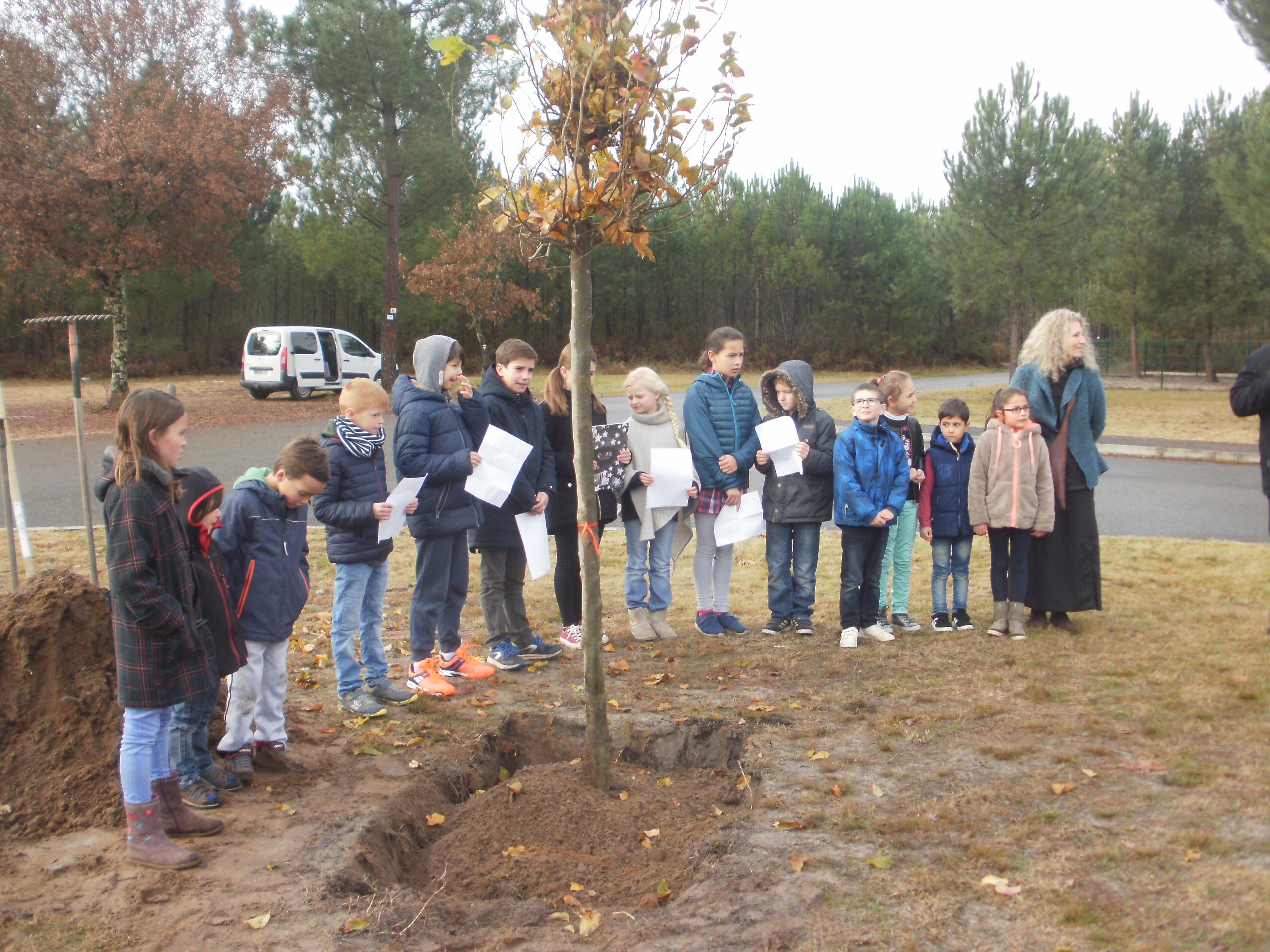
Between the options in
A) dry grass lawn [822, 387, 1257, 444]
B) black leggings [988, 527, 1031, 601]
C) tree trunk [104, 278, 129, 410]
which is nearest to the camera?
black leggings [988, 527, 1031, 601]

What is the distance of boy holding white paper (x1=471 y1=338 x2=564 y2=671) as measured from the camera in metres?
5.80

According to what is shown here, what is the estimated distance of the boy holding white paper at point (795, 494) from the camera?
6.35 metres

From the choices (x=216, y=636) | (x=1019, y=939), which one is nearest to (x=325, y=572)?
(x=216, y=636)

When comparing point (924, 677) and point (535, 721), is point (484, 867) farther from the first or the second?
point (924, 677)

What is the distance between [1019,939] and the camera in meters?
2.90

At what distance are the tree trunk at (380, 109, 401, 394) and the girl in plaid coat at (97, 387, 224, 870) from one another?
24226 millimetres

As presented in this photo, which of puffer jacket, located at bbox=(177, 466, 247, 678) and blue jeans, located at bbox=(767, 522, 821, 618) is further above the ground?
puffer jacket, located at bbox=(177, 466, 247, 678)

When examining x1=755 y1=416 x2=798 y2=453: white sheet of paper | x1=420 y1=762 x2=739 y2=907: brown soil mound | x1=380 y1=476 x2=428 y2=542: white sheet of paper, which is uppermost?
x1=755 y1=416 x2=798 y2=453: white sheet of paper

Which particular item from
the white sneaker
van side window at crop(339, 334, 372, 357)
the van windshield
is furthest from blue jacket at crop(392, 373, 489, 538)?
van side window at crop(339, 334, 372, 357)

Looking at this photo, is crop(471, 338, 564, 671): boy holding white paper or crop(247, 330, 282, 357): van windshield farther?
crop(247, 330, 282, 357): van windshield

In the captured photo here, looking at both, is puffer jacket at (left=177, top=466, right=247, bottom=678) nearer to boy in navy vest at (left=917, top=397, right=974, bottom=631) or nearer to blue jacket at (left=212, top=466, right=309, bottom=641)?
blue jacket at (left=212, top=466, right=309, bottom=641)

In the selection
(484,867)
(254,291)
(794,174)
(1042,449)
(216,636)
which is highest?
(794,174)

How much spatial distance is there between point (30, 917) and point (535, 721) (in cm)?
237

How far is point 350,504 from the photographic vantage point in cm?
493
